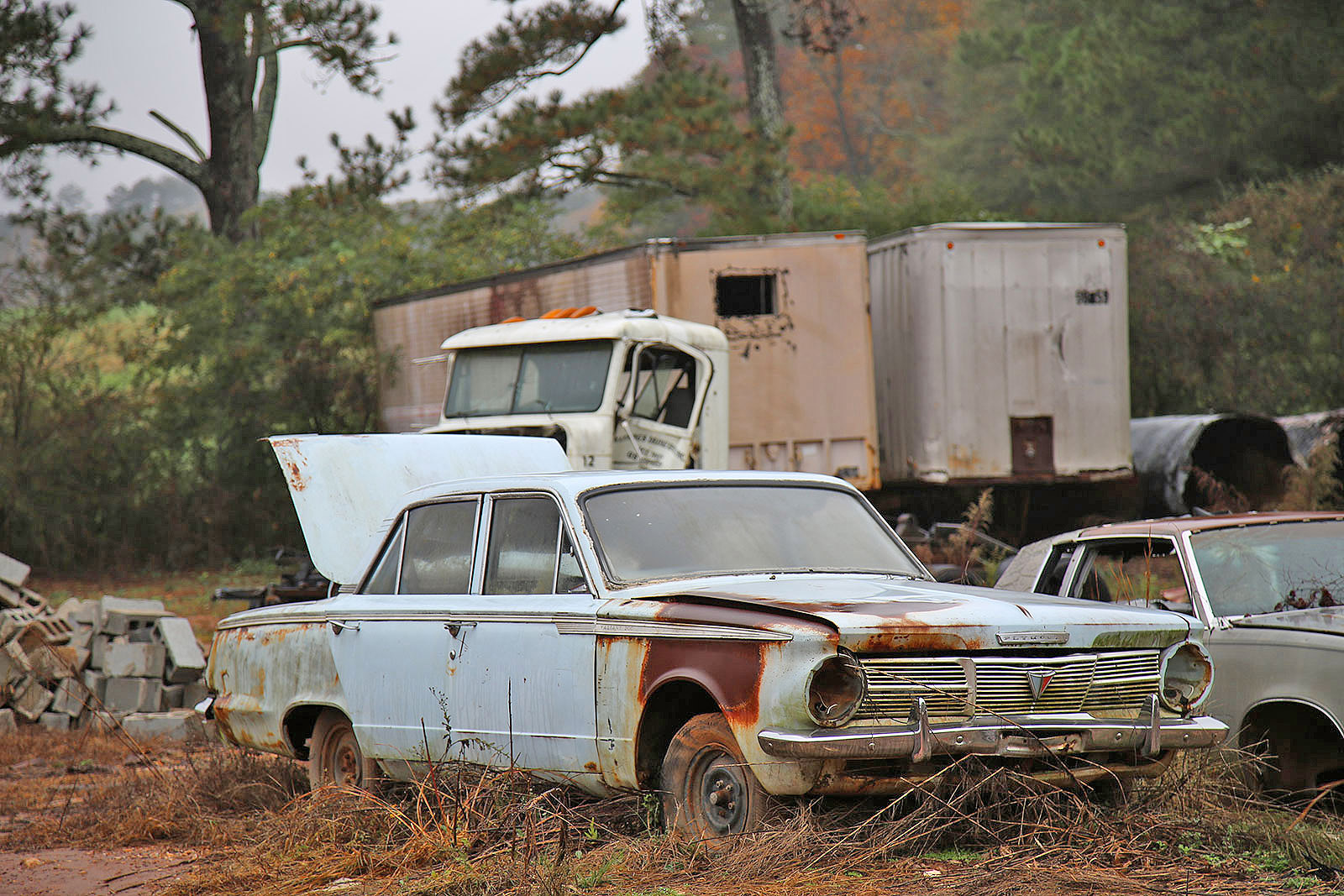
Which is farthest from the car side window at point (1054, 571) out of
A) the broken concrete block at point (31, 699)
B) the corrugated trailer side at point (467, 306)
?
the corrugated trailer side at point (467, 306)

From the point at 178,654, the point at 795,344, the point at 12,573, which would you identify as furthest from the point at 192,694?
the point at 795,344

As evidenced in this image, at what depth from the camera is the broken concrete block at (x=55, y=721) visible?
397 inches

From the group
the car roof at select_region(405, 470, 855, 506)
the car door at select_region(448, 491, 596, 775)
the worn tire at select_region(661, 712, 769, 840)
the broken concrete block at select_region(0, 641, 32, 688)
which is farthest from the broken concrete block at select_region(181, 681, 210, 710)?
the worn tire at select_region(661, 712, 769, 840)

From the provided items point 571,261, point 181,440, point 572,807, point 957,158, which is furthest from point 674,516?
point 957,158

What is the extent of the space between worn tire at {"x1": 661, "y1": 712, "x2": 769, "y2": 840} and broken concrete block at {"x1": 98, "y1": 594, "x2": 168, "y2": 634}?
6.91 m

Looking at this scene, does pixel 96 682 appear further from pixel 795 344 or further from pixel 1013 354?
pixel 1013 354

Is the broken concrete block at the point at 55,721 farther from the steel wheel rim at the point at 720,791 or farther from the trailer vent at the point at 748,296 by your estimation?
the trailer vent at the point at 748,296

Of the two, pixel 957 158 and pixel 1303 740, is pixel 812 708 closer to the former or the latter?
pixel 1303 740

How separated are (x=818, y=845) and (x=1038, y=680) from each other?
3.04 ft

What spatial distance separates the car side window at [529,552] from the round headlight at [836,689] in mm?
1206

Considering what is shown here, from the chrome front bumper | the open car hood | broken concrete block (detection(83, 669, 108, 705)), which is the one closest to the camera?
the chrome front bumper

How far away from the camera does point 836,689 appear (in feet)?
15.3

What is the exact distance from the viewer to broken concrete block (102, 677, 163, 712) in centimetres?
1012

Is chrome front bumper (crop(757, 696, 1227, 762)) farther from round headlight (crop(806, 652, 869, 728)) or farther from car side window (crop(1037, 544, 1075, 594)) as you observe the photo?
car side window (crop(1037, 544, 1075, 594))
